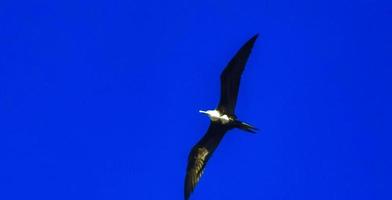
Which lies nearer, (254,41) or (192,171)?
(254,41)

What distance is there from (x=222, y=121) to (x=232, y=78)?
5.45 feet

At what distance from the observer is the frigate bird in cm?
2922

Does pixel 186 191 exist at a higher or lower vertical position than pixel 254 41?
lower

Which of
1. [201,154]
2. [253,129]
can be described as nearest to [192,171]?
[201,154]

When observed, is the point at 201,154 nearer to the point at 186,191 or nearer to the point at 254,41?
the point at 186,191

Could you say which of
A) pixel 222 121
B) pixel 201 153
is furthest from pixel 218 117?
pixel 201 153

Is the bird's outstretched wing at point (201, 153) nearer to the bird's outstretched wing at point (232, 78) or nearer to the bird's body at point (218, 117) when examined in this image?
the bird's body at point (218, 117)

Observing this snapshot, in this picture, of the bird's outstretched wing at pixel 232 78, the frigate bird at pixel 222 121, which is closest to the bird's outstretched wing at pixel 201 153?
the frigate bird at pixel 222 121

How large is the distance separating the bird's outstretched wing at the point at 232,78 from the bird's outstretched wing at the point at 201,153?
0.91 m

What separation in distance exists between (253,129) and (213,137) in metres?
2.27

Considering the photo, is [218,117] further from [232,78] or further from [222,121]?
[232,78]

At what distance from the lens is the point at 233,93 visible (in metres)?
29.8

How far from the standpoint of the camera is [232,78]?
1160 inches

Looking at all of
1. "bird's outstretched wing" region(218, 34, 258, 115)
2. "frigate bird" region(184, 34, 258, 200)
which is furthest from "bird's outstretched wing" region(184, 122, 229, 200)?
"bird's outstretched wing" region(218, 34, 258, 115)
